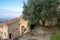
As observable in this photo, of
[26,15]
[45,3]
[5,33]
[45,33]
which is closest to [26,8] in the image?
[26,15]

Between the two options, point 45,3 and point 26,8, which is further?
point 26,8

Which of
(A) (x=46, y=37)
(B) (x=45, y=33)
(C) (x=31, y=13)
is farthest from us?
(C) (x=31, y=13)

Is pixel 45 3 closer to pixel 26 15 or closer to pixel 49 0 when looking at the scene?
pixel 49 0

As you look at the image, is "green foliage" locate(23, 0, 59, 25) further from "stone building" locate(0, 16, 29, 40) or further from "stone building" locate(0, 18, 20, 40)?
"stone building" locate(0, 18, 20, 40)

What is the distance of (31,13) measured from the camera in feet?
45.1

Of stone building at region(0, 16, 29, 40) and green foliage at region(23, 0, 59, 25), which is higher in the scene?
green foliage at region(23, 0, 59, 25)

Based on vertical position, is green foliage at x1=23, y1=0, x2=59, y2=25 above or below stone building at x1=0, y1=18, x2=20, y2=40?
above

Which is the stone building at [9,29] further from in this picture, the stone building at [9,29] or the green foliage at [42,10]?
the green foliage at [42,10]

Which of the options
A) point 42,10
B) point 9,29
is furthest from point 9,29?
point 42,10

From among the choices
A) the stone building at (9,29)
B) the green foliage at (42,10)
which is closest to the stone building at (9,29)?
the stone building at (9,29)

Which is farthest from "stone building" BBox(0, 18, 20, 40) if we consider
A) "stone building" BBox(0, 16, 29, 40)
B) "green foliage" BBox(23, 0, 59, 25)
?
"green foliage" BBox(23, 0, 59, 25)

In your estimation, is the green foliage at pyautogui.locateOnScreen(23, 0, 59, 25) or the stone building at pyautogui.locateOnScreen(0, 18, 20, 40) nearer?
the green foliage at pyautogui.locateOnScreen(23, 0, 59, 25)

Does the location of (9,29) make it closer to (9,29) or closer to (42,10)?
(9,29)

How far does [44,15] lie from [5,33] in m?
13.8
